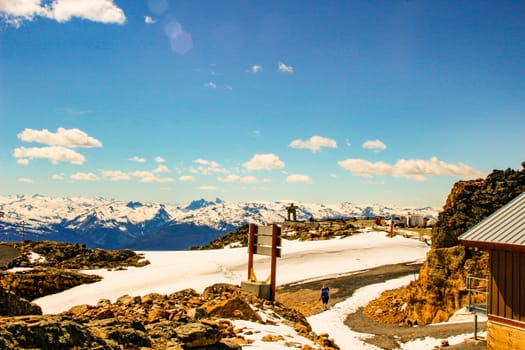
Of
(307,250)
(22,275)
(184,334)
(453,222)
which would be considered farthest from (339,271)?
(184,334)

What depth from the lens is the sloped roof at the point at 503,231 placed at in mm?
12906

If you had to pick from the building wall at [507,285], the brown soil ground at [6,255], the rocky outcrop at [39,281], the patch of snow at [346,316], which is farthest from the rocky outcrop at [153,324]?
the rocky outcrop at [39,281]

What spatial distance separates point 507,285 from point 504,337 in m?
Result: 1.69

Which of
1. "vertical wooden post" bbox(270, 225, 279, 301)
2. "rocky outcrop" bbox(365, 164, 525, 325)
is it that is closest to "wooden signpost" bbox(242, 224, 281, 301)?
"vertical wooden post" bbox(270, 225, 279, 301)

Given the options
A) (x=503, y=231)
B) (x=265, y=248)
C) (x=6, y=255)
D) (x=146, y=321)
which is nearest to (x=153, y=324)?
(x=146, y=321)

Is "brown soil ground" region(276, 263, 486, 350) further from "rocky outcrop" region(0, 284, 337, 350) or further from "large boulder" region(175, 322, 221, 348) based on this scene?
"large boulder" region(175, 322, 221, 348)

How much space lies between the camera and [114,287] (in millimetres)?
29641

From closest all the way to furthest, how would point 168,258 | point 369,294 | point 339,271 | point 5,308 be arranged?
point 5,308, point 369,294, point 339,271, point 168,258

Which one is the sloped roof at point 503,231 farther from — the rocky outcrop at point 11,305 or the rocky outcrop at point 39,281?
the rocky outcrop at point 39,281

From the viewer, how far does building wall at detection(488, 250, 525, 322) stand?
12789 mm

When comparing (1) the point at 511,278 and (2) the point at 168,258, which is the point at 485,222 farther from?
(2) the point at 168,258

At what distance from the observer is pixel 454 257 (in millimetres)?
21438

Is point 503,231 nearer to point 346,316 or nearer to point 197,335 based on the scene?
point 197,335

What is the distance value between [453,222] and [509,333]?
10394 mm
